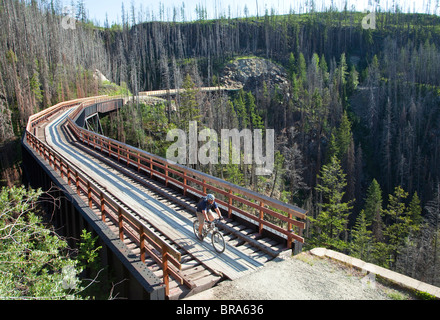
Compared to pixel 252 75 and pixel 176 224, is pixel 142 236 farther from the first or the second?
pixel 252 75

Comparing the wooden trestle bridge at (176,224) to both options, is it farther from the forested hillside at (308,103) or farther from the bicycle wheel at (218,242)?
the forested hillside at (308,103)

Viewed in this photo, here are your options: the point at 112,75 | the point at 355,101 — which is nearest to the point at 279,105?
the point at 355,101

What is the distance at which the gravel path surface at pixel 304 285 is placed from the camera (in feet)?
18.9

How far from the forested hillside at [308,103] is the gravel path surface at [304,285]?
2518 centimetres

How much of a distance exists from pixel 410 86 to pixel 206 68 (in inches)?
2272

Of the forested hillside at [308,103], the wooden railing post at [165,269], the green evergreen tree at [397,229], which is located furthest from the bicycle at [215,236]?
the green evergreen tree at [397,229]

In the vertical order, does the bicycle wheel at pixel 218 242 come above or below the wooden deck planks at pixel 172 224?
above

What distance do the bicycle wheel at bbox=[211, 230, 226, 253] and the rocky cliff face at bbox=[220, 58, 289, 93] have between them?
9001 centimetres

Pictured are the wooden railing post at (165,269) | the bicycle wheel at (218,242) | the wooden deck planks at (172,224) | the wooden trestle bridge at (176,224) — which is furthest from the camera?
the bicycle wheel at (218,242)

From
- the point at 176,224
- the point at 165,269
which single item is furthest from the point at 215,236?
the point at 165,269

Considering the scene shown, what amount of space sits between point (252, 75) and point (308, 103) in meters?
24.6

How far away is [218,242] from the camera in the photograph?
25.5 ft

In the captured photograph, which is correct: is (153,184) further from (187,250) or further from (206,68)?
(206,68)

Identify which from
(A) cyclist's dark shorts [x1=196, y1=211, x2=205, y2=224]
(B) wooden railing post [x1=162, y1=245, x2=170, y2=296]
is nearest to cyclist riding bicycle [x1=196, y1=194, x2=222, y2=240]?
(A) cyclist's dark shorts [x1=196, y1=211, x2=205, y2=224]
